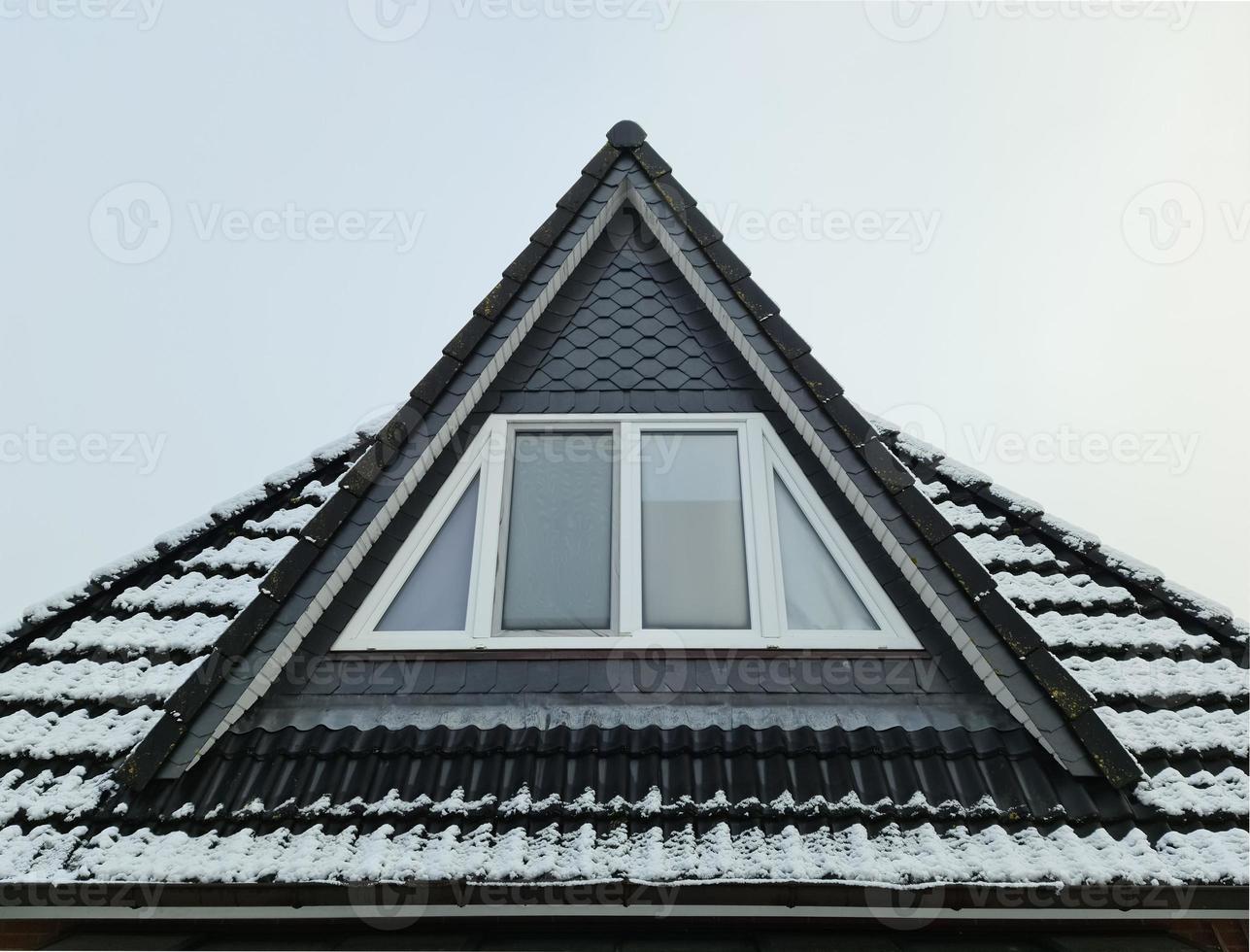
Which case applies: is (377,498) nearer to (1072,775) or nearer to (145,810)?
(145,810)

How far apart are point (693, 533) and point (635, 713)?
94 cm

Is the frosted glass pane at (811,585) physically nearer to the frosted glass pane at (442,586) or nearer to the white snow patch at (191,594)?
the frosted glass pane at (442,586)

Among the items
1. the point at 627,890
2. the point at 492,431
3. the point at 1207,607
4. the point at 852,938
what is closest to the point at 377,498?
the point at 492,431

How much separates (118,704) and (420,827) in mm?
1713

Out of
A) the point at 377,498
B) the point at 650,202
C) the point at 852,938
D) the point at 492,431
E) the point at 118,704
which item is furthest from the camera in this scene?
the point at 650,202

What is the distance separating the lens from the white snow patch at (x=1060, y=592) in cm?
385

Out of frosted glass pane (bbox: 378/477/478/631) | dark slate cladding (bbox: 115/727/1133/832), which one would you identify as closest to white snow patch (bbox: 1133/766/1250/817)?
dark slate cladding (bbox: 115/727/1133/832)

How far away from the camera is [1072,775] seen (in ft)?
9.34

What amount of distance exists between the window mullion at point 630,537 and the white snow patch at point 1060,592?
1892 mm

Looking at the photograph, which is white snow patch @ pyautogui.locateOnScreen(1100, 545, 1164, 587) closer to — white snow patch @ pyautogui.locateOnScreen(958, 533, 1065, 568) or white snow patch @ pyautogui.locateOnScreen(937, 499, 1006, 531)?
white snow patch @ pyautogui.locateOnScreen(958, 533, 1065, 568)

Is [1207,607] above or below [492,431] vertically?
below

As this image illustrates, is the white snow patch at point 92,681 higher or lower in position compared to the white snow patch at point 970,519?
lower

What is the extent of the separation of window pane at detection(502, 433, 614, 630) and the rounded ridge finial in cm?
194

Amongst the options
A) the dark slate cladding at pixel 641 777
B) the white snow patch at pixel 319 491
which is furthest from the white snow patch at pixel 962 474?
the white snow patch at pixel 319 491
